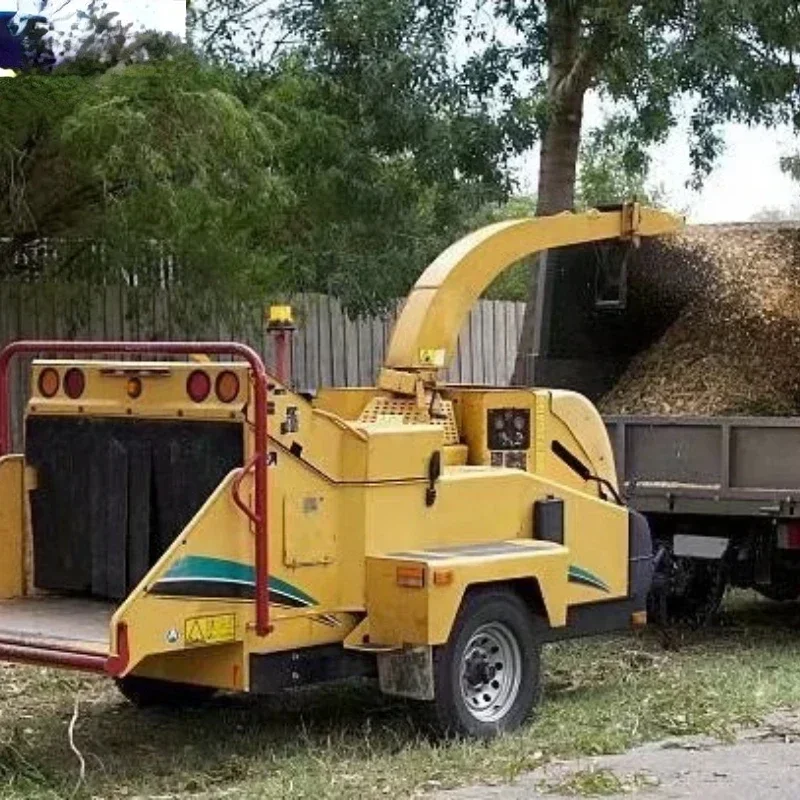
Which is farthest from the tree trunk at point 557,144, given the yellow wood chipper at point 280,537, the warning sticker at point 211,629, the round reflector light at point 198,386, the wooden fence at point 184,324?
the warning sticker at point 211,629

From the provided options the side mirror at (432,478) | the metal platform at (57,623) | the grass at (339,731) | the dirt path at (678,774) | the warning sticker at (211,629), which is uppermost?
the side mirror at (432,478)

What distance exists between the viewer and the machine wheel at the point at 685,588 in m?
10.9

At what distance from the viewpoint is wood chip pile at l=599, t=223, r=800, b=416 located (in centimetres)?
1152

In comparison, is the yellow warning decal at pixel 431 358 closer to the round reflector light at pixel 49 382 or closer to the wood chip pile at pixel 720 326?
the round reflector light at pixel 49 382

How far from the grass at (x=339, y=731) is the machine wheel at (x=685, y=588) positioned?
514mm

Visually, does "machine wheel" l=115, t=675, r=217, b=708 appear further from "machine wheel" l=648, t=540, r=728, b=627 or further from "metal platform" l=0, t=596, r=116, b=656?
"machine wheel" l=648, t=540, r=728, b=627

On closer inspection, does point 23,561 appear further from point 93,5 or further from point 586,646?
point 93,5

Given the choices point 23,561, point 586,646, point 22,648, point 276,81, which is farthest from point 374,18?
point 22,648

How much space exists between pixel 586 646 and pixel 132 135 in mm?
4106

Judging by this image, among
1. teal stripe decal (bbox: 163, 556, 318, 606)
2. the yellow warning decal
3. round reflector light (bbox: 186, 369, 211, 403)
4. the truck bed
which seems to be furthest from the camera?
the truck bed

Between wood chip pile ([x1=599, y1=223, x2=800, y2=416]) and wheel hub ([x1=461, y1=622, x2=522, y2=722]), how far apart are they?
10.9ft

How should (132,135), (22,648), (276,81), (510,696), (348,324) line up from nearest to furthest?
(22,648) < (510,696) < (132,135) < (276,81) < (348,324)

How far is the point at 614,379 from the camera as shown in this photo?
40.8ft

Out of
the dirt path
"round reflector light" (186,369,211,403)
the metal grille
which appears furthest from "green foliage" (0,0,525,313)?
the dirt path
